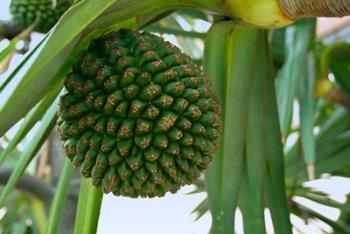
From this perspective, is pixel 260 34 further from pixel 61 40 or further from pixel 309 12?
pixel 61 40

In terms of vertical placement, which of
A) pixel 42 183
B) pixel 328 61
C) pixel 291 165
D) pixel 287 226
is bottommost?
pixel 287 226

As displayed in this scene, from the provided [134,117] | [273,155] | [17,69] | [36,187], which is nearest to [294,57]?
[273,155]

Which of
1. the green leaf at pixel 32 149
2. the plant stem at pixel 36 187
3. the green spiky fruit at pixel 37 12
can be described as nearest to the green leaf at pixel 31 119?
the green leaf at pixel 32 149

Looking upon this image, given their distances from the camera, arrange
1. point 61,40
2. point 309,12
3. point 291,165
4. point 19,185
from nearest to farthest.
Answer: point 61,40 < point 309,12 < point 19,185 < point 291,165

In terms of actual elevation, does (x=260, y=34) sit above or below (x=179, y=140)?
above

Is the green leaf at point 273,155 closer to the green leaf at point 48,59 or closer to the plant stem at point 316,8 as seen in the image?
the plant stem at point 316,8

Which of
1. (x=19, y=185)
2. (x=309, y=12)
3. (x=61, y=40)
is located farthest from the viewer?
(x=19, y=185)

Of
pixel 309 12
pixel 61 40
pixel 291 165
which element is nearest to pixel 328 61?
pixel 291 165

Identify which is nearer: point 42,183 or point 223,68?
point 223,68
